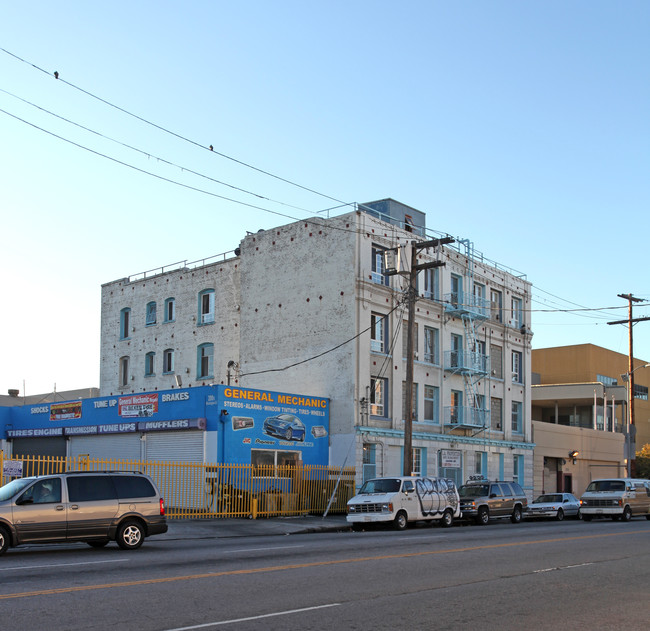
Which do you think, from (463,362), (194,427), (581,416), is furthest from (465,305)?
(581,416)

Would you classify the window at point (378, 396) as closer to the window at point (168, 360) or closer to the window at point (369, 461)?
the window at point (369, 461)

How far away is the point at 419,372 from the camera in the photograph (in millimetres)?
38875

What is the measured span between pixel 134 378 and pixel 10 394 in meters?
16.3

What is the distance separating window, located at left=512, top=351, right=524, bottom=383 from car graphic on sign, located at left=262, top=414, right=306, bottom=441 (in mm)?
16701

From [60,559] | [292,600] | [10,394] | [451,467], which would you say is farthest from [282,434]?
[10,394]

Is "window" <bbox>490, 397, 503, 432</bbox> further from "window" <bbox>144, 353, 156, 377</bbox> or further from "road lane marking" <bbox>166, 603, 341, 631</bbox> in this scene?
"road lane marking" <bbox>166, 603, 341, 631</bbox>

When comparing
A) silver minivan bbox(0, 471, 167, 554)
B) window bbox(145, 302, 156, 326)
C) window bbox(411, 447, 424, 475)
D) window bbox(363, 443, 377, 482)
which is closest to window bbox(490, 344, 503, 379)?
window bbox(411, 447, 424, 475)

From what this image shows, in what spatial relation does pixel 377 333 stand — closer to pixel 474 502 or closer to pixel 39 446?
pixel 474 502

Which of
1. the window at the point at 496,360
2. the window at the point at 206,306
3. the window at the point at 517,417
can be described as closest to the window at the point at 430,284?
the window at the point at 496,360

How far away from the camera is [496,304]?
148ft

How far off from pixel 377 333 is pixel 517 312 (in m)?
13.2

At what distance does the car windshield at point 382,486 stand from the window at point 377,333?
975 centimetres

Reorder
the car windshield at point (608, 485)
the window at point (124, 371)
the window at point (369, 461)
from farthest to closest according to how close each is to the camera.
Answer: the window at point (124, 371) < the window at point (369, 461) < the car windshield at point (608, 485)

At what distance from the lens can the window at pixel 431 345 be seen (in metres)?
39.7
